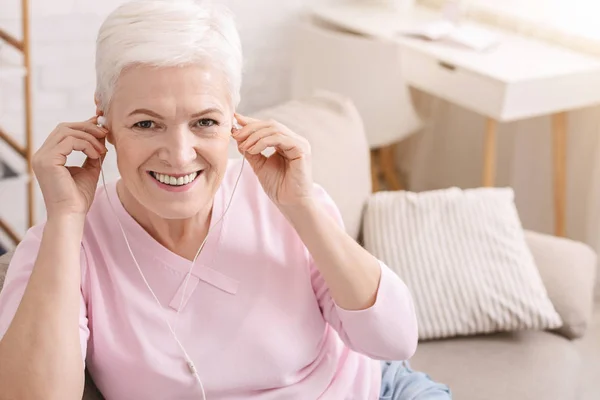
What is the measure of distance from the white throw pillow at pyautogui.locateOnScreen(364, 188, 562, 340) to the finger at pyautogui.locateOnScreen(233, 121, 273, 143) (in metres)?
0.70

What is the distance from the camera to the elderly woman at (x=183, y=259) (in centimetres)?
126

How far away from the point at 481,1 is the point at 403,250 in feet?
5.50

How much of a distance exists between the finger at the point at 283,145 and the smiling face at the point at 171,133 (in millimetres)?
54

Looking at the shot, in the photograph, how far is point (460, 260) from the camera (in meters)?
1.99

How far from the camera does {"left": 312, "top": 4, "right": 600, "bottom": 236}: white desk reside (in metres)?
2.66

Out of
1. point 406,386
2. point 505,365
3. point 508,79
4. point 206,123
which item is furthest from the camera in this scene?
point 508,79

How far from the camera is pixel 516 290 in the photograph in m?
1.96

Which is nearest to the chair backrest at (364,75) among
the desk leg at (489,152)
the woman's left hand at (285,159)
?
the desk leg at (489,152)

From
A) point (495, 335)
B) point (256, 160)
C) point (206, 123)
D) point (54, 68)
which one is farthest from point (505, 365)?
point (54, 68)

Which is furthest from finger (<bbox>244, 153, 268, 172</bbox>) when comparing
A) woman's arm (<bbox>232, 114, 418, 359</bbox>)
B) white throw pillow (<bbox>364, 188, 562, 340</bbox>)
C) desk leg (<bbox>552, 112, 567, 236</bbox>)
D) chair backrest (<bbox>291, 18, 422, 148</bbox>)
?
desk leg (<bbox>552, 112, 567, 236</bbox>)

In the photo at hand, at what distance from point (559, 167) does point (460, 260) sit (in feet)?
3.98

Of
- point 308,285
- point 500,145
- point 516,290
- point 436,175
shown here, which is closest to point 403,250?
point 516,290

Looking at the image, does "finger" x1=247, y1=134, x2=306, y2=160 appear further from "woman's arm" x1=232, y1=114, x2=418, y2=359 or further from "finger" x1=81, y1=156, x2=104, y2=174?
"finger" x1=81, y1=156, x2=104, y2=174

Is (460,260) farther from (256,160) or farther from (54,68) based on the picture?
(54,68)
